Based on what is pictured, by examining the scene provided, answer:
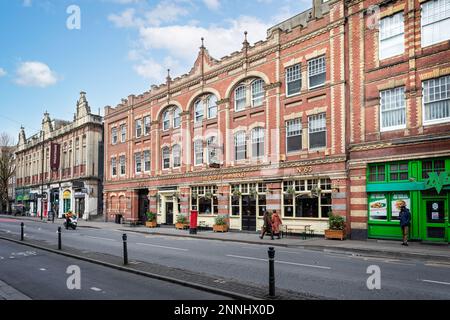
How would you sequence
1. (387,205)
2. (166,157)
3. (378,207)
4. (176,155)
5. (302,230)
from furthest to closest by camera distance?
(166,157) < (176,155) < (302,230) < (378,207) < (387,205)

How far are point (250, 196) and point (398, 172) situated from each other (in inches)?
404

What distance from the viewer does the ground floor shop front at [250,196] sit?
22.0 meters

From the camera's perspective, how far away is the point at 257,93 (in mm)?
26953

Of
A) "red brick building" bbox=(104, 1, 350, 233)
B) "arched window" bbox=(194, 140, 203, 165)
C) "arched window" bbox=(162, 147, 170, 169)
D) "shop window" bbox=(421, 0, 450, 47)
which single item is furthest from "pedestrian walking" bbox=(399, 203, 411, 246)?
"arched window" bbox=(162, 147, 170, 169)

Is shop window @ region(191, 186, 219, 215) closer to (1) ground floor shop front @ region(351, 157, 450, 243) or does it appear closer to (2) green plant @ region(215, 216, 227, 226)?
(2) green plant @ region(215, 216, 227, 226)

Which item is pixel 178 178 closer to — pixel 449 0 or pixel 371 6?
pixel 371 6

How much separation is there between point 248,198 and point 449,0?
1604 cm

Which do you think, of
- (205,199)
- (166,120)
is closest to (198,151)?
(205,199)

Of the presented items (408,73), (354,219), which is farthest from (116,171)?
(408,73)

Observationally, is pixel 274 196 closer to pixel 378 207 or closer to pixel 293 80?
pixel 378 207

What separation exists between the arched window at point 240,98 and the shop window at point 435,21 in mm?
12372

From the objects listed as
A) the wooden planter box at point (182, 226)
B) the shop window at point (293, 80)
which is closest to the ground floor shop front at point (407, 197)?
the shop window at point (293, 80)
